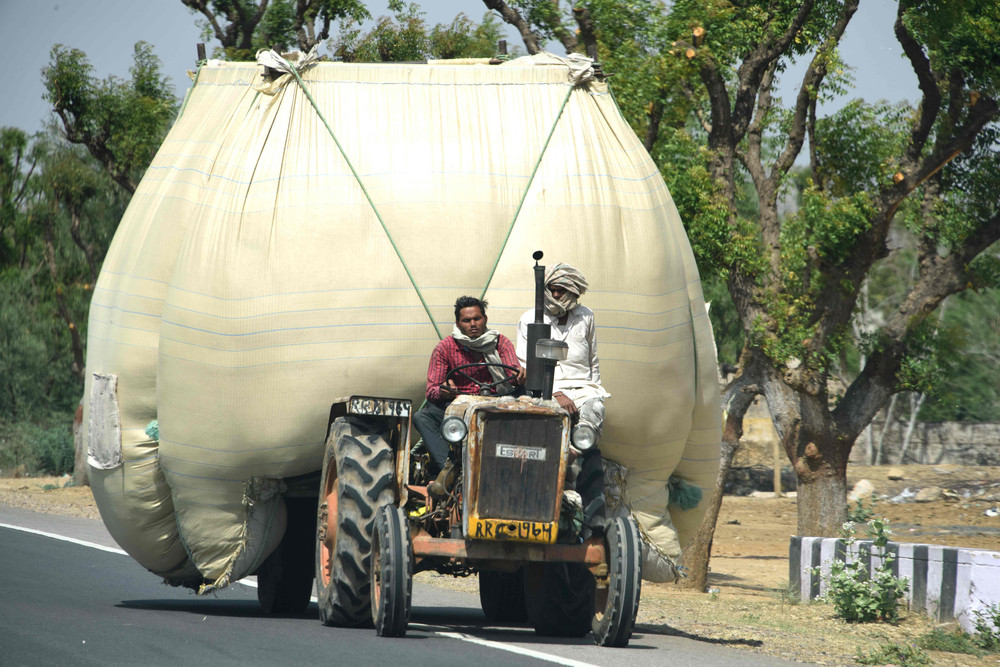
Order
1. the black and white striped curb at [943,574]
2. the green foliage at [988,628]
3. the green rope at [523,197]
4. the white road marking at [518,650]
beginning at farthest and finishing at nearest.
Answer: the black and white striped curb at [943,574], the green foliage at [988,628], the green rope at [523,197], the white road marking at [518,650]

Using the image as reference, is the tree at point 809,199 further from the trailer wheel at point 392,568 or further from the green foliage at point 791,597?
the trailer wheel at point 392,568

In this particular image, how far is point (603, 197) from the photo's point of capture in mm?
9094

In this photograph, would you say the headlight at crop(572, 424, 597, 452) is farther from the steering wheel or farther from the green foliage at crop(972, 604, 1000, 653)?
the green foliage at crop(972, 604, 1000, 653)

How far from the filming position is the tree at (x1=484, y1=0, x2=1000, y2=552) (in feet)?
53.1

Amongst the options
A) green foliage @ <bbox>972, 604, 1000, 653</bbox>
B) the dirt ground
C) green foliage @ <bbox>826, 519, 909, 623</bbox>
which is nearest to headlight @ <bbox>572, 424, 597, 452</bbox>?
the dirt ground

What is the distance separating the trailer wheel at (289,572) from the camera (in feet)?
33.4

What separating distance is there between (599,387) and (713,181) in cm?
906

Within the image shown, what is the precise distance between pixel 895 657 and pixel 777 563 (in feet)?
50.9

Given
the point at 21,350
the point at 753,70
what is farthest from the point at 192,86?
the point at 21,350

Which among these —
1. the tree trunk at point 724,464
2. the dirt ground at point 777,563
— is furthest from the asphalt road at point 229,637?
the tree trunk at point 724,464

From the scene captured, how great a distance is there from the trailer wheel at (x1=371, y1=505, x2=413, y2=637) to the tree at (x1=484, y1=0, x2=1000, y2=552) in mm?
9569

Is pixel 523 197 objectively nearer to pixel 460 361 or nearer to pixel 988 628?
pixel 460 361

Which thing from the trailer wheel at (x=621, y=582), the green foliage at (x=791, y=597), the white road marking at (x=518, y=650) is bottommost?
the green foliage at (x=791, y=597)

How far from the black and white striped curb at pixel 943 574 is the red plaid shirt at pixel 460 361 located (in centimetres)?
423
